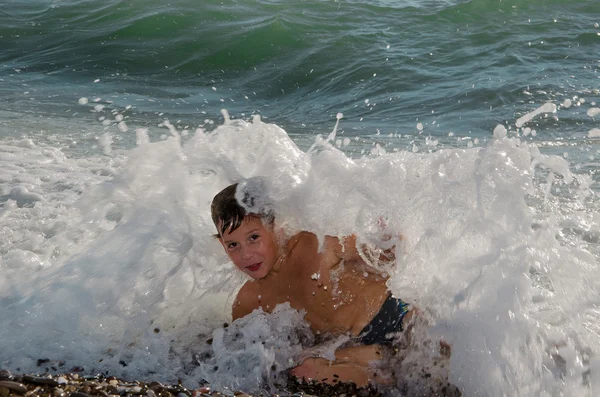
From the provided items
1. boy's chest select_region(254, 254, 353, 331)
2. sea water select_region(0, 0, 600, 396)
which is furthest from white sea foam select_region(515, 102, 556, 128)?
boy's chest select_region(254, 254, 353, 331)

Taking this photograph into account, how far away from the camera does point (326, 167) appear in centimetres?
466

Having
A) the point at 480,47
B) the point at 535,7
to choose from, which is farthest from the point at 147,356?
the point at 535,7

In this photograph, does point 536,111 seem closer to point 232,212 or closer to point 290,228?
point 290,228

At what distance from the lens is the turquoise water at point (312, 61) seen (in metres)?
10.3

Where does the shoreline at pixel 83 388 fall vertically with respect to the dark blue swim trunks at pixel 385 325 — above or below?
above

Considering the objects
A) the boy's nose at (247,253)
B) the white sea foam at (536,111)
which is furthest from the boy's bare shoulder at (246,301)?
the white sea foam at (536,111)

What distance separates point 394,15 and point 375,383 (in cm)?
1205

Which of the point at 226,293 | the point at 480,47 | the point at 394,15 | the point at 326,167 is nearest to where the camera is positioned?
the point at 326,167

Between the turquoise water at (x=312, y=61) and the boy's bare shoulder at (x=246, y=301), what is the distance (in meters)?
4.90

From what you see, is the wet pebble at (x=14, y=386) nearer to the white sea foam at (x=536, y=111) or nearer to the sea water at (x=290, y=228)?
the sea water at (x=290, y=228)

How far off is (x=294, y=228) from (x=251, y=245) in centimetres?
31

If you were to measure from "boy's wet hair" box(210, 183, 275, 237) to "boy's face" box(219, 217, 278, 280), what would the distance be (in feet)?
0.09

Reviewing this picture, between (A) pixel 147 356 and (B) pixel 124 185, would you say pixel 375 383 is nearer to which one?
(A) pixel 147 356

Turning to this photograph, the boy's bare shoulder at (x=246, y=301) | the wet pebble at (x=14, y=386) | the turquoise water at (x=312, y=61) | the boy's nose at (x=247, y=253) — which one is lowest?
the turquoise water at (x=312, y=61)
